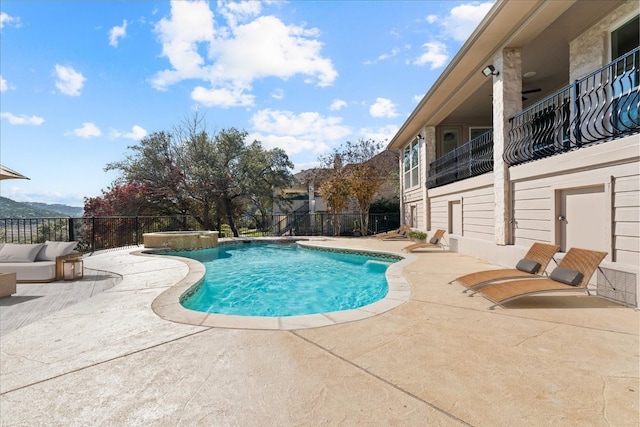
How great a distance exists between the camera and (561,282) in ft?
13.8

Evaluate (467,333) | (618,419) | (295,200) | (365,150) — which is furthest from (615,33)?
(295,200)

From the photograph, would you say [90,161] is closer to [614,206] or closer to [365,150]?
[365,150]

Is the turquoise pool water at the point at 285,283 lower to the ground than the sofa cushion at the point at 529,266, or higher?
lower

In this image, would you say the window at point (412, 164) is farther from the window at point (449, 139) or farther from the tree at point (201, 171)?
the tree at point (201, 171)

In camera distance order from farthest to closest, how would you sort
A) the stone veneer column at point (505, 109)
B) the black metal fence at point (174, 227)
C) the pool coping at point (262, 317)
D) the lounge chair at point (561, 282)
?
the black metal fence at point (174, 227) < the stone veneer column at point (505, 109) < the lounge chair at point (561, 282) < the pool coping at point (262, 317)

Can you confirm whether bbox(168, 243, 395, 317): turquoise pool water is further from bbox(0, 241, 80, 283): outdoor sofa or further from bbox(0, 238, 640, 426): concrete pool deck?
bbox(0, 241, 80, 283): outdoor sofa

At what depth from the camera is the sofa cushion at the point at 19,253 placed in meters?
Answer: 6.20

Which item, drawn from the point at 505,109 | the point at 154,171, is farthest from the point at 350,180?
the point at 154,171

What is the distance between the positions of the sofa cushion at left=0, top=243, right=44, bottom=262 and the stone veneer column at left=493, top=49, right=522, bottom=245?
10375 millimetres

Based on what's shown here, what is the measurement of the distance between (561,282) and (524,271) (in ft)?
3.55

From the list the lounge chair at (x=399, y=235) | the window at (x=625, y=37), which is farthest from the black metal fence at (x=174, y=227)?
the window at (x=625, y=37)

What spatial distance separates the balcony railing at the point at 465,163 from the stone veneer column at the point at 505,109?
1.24 metres

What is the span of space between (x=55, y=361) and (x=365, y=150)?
18315 millimetres

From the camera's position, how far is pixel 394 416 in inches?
74.4
